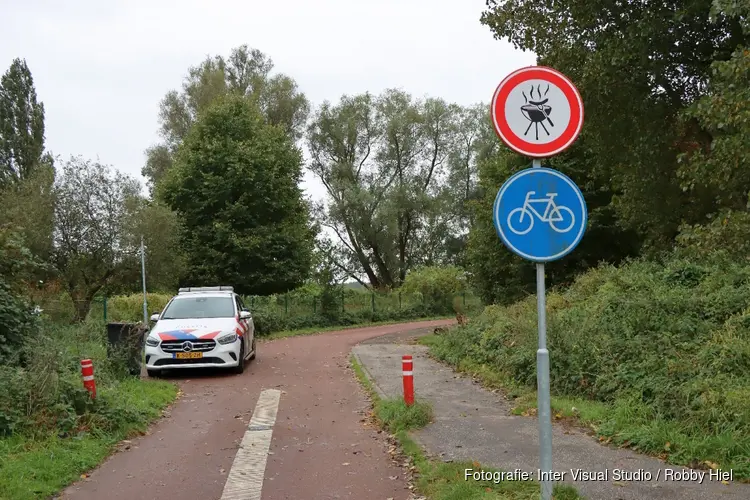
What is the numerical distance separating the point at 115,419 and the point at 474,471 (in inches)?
188

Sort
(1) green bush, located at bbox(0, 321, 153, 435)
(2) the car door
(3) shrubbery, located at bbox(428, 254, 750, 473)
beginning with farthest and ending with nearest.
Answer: (2) the car door → (1) green bush, located at bbox(0, 321, 153, 435) → (3) shrubbery, located at bbox(428, 254, 750, 473)

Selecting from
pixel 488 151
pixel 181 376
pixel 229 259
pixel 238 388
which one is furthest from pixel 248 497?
pixel 488 151

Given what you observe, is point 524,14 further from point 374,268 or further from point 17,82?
point 17,82

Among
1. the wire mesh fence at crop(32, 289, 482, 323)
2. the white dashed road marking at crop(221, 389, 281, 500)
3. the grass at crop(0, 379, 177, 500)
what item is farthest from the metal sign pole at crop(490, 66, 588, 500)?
the wire mesh fence at crop(32, 289, 482, 323)

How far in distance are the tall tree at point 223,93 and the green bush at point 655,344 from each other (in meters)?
33.6

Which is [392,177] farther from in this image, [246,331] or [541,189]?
[541,189]

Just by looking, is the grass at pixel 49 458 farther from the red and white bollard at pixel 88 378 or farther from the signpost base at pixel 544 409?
the signpost base at pixel 544 409

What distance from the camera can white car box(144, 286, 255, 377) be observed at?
13039 mm

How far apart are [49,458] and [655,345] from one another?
7.45 m

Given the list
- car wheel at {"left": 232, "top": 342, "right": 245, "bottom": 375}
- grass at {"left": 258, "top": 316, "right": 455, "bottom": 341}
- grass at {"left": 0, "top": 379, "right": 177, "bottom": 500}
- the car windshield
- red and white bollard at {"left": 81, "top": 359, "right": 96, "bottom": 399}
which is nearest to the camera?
grass at {"left": 0, "top": 379, "right": 177, "bottom": 500}

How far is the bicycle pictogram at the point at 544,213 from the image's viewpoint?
4.45m

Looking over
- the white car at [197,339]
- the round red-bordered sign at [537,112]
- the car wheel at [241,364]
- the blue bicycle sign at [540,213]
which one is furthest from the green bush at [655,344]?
the white car at [197,339]

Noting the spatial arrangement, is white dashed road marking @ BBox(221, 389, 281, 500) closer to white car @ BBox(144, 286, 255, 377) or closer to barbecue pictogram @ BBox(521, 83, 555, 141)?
white car @ BBox(144, 286, 255, 377)

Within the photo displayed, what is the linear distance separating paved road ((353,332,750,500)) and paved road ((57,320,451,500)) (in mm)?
817
